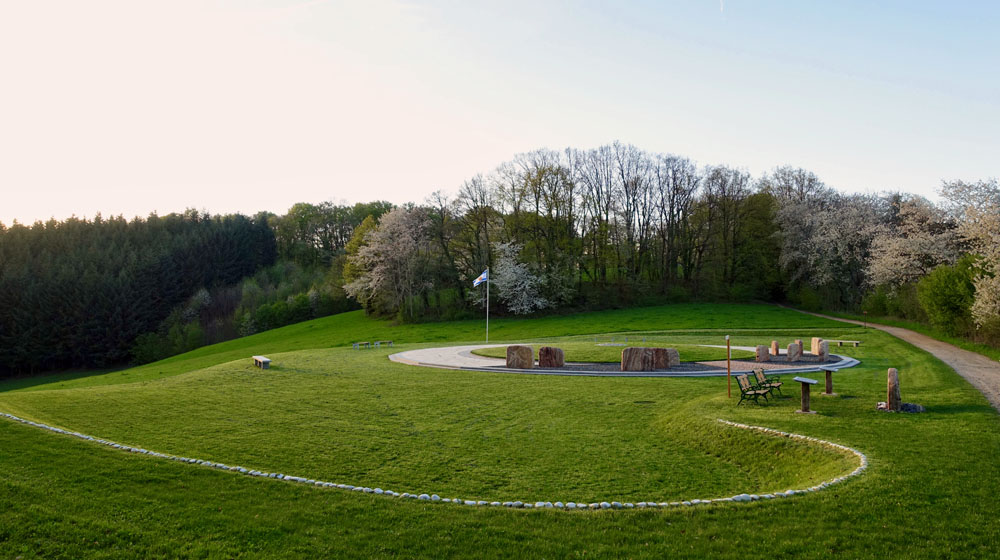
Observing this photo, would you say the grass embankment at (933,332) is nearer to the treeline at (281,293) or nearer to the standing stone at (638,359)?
the standing stone at (638,359)

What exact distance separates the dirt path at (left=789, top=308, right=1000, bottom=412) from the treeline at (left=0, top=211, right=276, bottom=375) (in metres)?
77.2

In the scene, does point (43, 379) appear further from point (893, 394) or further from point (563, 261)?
point (893, 394)

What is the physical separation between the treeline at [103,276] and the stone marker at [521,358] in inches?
2513

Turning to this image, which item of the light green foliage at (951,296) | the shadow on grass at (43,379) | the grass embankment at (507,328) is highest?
the light green foliage at (951,296)

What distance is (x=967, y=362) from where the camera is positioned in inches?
832

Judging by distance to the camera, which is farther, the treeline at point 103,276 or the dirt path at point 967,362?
the treeline at point 103,276

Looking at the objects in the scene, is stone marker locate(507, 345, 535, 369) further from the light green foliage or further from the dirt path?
the light green foliage

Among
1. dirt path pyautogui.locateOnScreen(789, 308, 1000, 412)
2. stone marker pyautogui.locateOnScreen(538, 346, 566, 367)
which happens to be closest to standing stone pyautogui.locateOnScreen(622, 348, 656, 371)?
stone marker pyautogui.locateOnScreen(538, 346, 566, 367)

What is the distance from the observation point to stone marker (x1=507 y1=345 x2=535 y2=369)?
22.5m

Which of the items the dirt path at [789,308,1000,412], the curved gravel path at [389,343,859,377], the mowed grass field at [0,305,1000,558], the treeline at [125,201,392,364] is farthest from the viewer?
the treeline at [125,201,392,364]

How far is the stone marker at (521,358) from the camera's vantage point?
2253 centimetres

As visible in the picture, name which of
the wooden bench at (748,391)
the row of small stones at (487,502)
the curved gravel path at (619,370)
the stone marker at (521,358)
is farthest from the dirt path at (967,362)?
the stone marker at (521,358)

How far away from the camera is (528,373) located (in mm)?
21125

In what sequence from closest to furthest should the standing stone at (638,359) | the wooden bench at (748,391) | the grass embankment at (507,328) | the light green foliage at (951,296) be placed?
the wooden bench at (748,391), the standing stone at (638,359), the light green foliage at (951,296), the grass embankment at (507,328)
